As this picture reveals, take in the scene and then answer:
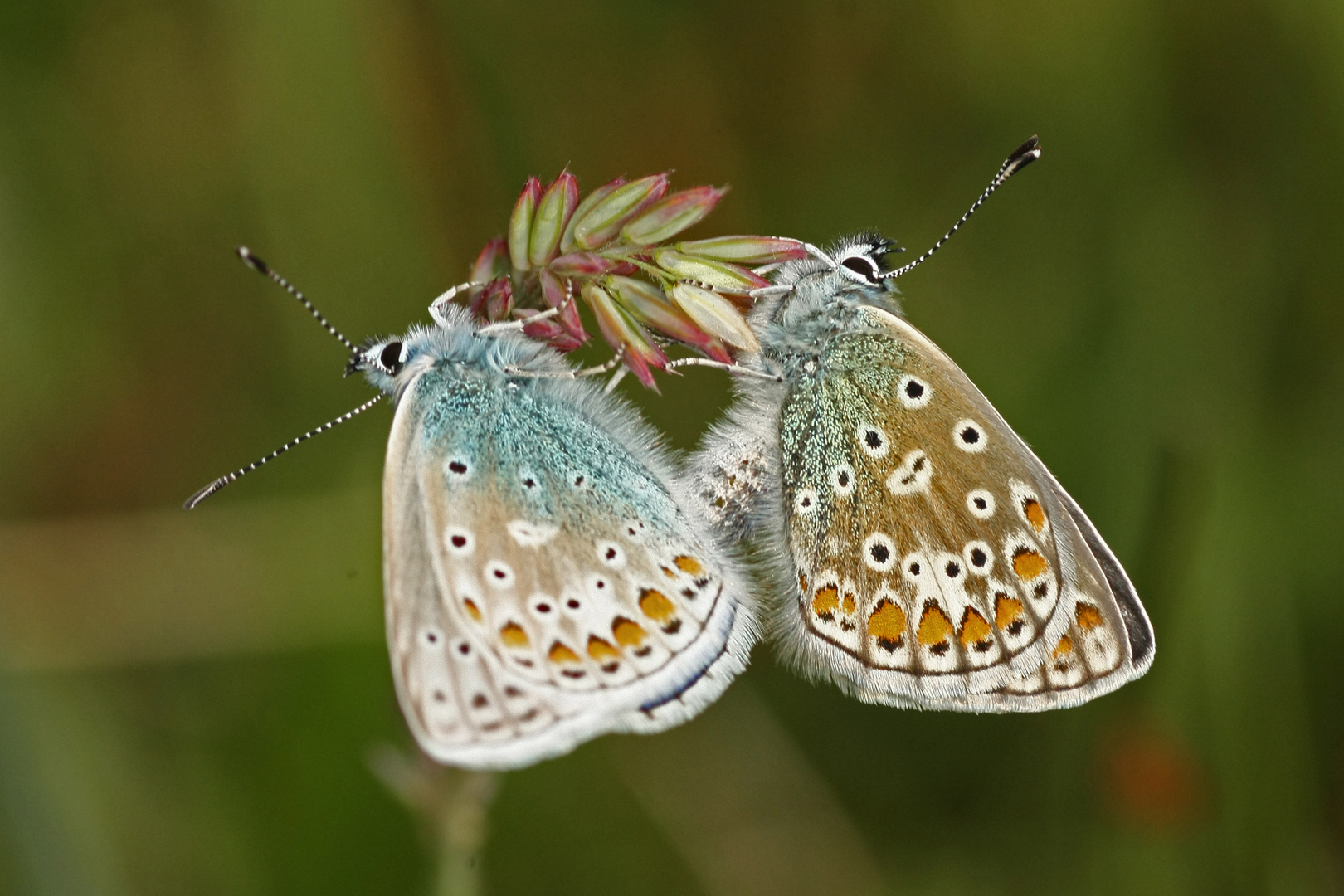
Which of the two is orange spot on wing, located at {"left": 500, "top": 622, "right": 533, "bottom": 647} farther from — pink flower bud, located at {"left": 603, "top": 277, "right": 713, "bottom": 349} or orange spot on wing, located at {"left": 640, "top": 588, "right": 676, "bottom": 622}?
pink flower bud, located at {"left": 603, "top": 277, "right": 713, "bottom": 349}

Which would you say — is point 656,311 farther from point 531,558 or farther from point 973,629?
point 973,629

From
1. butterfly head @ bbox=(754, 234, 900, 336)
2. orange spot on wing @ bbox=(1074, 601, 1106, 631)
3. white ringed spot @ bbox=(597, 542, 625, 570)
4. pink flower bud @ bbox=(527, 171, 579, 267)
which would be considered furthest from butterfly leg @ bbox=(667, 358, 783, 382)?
orange spot on wing @ bbox=(1074, 601, 1106, 631)

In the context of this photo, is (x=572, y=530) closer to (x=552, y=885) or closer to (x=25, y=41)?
(x=552, y=885)

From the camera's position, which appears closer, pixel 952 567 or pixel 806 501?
pixel 952 567

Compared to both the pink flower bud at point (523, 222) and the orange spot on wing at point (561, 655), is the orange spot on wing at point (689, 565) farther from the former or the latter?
the pink flower bud at point (523, 222)

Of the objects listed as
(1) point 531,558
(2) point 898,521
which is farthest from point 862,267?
(1) point 531,558
